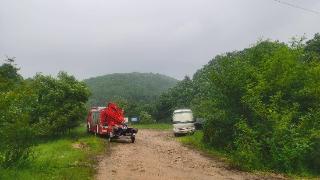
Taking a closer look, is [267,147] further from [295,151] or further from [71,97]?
[71,97]

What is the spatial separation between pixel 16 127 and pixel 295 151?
41.0 ft

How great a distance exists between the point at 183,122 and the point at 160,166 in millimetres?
20310

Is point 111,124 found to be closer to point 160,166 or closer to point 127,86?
point 160,166

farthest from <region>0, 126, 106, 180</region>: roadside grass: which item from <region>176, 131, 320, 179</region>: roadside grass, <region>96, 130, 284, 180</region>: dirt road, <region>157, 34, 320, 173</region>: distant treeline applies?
<region>157, 34, 320, 173</region>: distant treeline

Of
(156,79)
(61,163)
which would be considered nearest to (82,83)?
(61,163)

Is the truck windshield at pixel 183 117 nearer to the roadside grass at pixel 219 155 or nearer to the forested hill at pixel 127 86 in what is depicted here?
the roadside grass at pixel 219 155

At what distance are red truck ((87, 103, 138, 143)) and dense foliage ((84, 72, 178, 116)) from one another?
65.6 metres

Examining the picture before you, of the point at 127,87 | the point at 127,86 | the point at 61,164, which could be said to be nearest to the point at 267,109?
the point at 61,164

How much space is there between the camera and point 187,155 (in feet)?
88.2

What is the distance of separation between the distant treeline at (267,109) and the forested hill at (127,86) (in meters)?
84.8

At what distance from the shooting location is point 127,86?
14238cm

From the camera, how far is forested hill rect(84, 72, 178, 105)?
122 metres

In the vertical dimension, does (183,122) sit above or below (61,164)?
above

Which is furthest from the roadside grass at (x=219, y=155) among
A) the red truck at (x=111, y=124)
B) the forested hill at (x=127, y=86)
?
the forested hill at (x=127, y=86)
